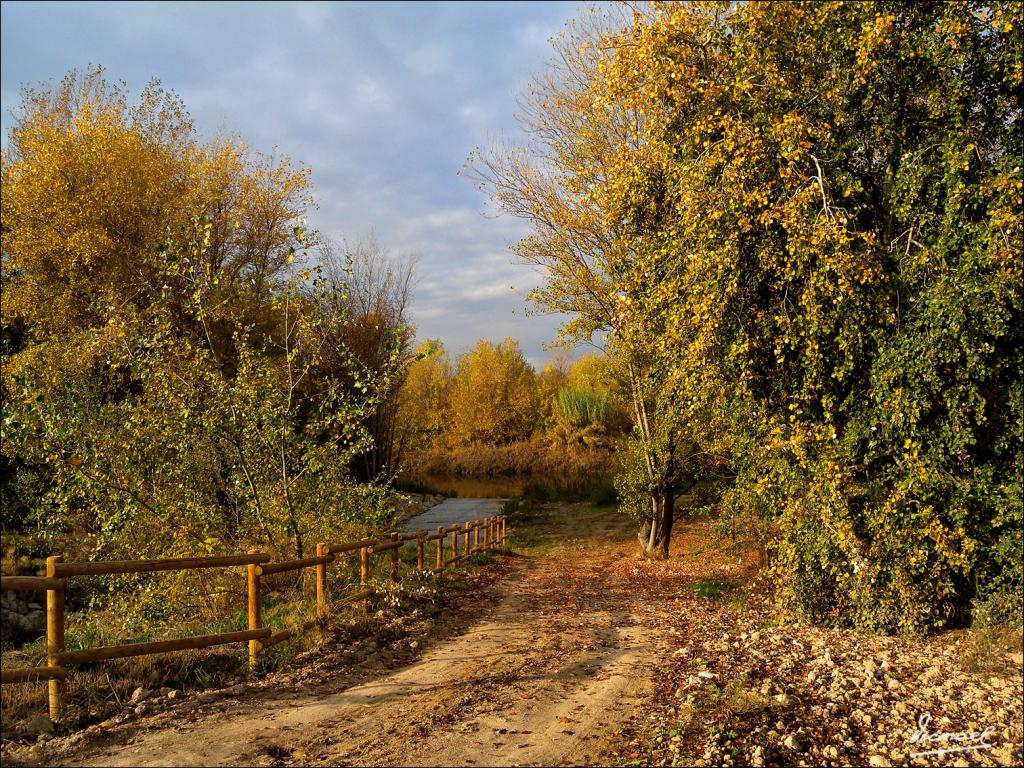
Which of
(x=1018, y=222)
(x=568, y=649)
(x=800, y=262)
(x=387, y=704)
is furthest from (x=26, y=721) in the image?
(x=1018, y=222)

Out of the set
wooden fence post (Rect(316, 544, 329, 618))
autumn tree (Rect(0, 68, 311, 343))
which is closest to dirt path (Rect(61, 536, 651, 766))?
wooden fence post (Rect(316, 544, 329, 618))

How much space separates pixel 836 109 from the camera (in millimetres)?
8062

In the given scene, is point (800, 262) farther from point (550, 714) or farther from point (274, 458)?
point (274, 458)

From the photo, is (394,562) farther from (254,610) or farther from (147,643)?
(147,643)

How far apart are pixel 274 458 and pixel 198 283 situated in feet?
8.53

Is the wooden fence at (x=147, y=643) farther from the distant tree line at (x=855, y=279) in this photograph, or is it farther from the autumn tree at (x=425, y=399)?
the distant tree line at (x=855, y=279)

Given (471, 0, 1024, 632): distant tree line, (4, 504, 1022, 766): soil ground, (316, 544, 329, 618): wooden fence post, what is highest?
(471, 0, 1024, 632): distant tree line

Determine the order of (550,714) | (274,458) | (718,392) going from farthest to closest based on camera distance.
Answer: (274,458)
(718,392)
(550,714)

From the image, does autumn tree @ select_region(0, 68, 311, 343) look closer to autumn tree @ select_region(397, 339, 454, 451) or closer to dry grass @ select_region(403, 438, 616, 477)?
autumn tree @ select_region(397, 339, 454, 451)

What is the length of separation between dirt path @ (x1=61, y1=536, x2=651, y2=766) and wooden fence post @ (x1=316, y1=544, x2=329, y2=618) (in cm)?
152

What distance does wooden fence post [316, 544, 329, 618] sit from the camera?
8.48 metres

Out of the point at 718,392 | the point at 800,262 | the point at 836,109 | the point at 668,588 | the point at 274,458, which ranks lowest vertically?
the point at 668,588

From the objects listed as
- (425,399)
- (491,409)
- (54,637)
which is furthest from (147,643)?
(491,409)

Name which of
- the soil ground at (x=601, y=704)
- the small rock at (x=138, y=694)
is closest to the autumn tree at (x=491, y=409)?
the soil ground at (x=601, y=704)
